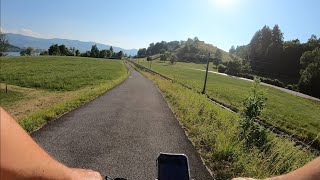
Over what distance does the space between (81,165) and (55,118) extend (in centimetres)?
552

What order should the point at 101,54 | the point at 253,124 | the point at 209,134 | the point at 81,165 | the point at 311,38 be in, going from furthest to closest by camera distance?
the point at 101,54
the point at 311,38
the point at 253,124
the point at 209,134
the point at 81,165

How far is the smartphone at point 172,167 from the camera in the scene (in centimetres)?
140

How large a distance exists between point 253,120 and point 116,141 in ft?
17.7

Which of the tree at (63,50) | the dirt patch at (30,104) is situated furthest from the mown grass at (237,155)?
the tree at (63,50)

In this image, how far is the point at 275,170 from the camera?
7422 millimetres

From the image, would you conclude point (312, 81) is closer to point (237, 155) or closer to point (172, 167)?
point (237, 155)

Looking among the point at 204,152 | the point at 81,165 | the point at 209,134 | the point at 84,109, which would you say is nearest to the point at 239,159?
→ the point at 204,152

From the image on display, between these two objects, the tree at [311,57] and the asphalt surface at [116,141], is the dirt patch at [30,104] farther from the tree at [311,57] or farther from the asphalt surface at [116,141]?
the tree at [311,57]

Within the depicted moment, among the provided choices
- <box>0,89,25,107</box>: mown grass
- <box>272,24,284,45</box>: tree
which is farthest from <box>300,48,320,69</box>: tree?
<box>0,89,25,107</box>: mown grass

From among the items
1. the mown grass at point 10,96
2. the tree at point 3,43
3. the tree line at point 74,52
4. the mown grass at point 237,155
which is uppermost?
the mown grass at point 237,155

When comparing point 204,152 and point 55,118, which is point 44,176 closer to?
point 204,152

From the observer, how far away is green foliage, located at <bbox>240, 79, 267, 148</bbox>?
1094 centimetres

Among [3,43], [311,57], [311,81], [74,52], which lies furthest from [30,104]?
[74,52]

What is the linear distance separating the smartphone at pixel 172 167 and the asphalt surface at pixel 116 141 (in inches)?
215
